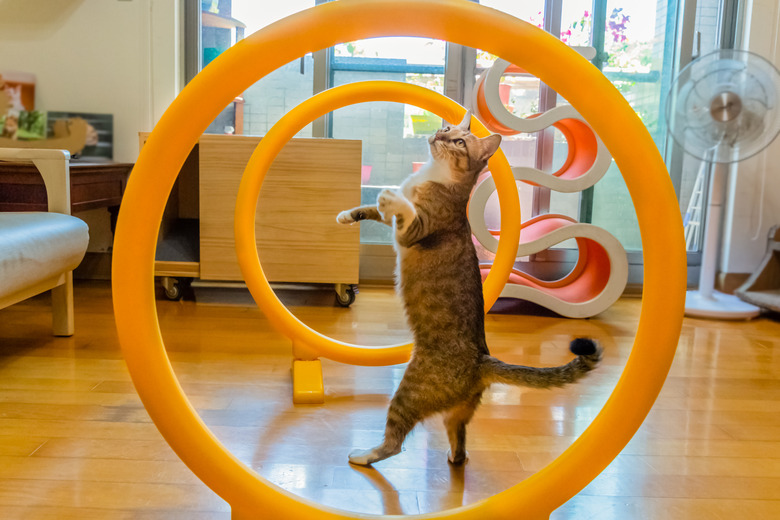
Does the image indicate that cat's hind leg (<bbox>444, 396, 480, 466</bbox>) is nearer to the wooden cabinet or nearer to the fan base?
the wooden cabinet

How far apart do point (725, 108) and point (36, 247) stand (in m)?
2.58

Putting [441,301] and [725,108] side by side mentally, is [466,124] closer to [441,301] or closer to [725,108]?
[441,301]

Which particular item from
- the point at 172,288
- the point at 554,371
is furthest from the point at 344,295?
the point at 554,371

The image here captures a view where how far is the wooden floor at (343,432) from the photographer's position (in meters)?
1.10

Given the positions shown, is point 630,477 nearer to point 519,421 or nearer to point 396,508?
point 519,421

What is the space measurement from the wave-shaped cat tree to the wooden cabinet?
551 millimetres

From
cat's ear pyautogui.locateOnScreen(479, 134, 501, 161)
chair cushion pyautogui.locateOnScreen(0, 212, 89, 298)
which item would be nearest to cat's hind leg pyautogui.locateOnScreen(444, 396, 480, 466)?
cat's ear pyautogui.locateOnScreen(479, 134, 501, 161)

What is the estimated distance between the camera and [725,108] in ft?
8.27

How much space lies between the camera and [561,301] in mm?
2535

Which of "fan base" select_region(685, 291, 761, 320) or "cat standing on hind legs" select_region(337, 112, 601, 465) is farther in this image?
"fan base" select_region(685, 291, 761, 320)

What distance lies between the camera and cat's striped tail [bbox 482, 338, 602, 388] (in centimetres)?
90

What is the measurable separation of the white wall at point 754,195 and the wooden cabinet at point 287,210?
75.0 inches

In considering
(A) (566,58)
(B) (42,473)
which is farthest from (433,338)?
(B) (42,473)

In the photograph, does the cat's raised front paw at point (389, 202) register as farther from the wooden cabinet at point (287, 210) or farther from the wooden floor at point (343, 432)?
the wooden cabinet at point (287, 210)
